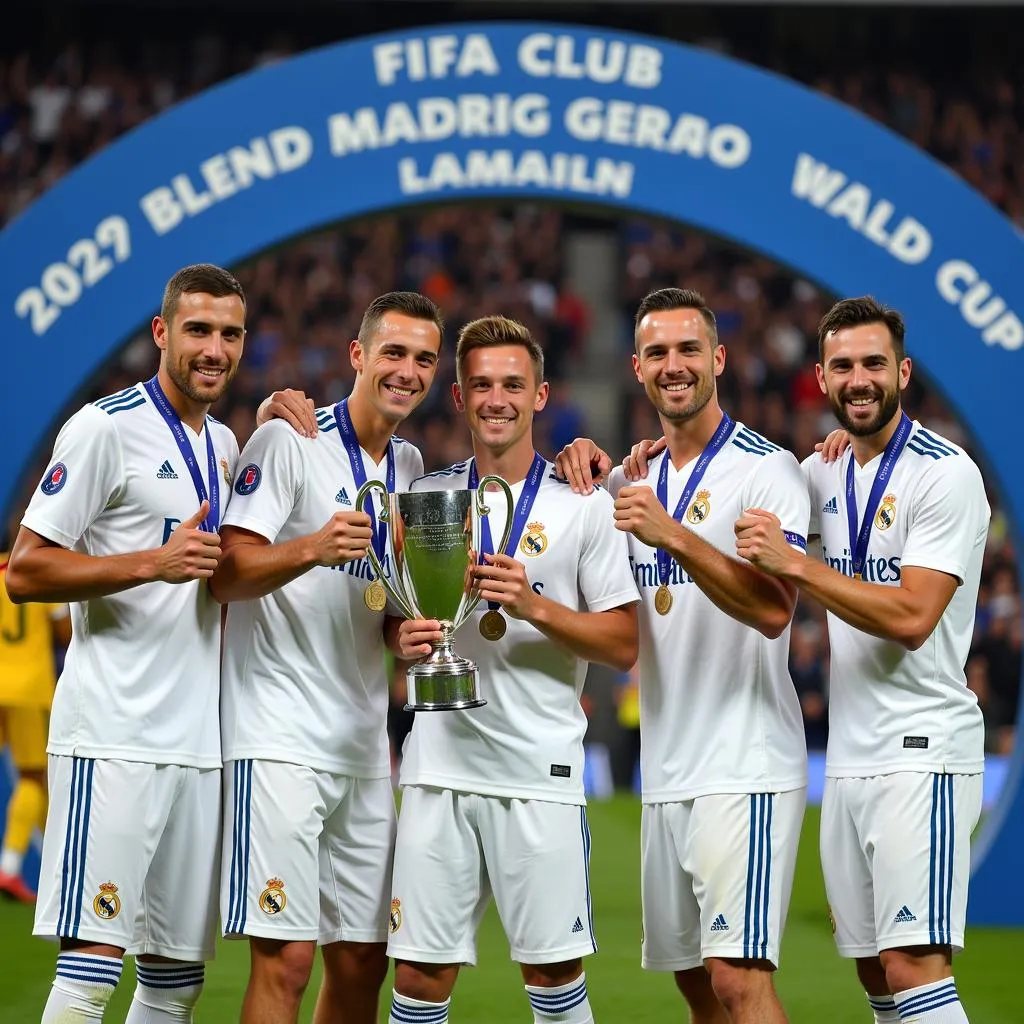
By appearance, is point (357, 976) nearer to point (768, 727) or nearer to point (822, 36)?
point (768, 727)

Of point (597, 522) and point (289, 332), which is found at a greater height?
point (289, 332)

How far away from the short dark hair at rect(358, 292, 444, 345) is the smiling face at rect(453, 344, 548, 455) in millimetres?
162

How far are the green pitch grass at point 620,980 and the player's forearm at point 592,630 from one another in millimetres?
Result: 2219

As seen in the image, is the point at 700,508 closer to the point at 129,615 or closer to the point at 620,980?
the point at 129,615

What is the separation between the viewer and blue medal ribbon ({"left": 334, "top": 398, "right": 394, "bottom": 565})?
4.41 meters

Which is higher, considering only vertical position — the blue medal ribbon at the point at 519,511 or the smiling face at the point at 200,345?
the smiling face at the point at 200,345

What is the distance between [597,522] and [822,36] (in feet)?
56.3

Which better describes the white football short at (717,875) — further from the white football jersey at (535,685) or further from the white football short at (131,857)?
the white football short at (131,857)

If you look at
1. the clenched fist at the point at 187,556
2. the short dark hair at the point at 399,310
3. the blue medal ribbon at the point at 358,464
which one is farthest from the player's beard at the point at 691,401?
the clenched fist at the point at 187,556

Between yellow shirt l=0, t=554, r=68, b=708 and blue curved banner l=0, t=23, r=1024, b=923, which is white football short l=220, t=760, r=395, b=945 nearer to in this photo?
blue curved banner l=0, t=23, r=1024, b=923

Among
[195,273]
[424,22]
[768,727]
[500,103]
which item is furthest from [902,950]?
[424,22]

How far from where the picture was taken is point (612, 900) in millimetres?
8641

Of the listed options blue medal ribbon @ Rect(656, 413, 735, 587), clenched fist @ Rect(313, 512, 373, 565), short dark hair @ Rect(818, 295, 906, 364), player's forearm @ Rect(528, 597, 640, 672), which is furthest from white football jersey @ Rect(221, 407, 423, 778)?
short dark hair @ Rect(818, 295, 906, 364)

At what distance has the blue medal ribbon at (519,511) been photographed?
435 cm
